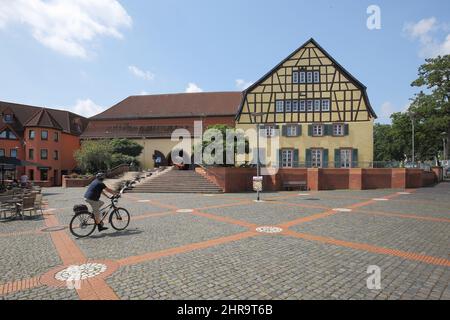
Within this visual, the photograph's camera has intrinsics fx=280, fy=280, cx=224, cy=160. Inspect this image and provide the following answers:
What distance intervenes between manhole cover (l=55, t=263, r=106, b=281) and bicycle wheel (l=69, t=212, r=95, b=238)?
270 cm

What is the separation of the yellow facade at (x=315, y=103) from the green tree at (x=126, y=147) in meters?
15.8

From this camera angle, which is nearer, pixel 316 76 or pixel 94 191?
pixel 94 191

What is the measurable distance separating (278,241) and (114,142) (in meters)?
34.9

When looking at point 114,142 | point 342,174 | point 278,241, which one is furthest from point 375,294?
point 114,142

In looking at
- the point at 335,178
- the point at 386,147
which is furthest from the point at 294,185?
the point at 386,147

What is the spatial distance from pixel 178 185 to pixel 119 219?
15.1m

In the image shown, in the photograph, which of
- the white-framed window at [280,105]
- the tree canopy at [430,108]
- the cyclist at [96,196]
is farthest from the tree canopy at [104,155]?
the tree canopy at [430,108]

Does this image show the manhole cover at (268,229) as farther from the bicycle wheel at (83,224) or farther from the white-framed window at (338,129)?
the white-framed window at (338,129)

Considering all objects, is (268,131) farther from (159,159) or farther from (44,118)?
(44,118)

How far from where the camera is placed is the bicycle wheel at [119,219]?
8.72 meters

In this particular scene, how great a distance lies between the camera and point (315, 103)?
31688 millimetres

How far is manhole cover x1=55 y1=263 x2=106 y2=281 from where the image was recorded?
199 inches

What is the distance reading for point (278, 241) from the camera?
7379 millimetres

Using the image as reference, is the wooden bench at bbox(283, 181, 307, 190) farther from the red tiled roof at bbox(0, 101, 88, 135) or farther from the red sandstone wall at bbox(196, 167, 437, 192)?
the red tiled roof at bbox(0, 101, 88, 135)
